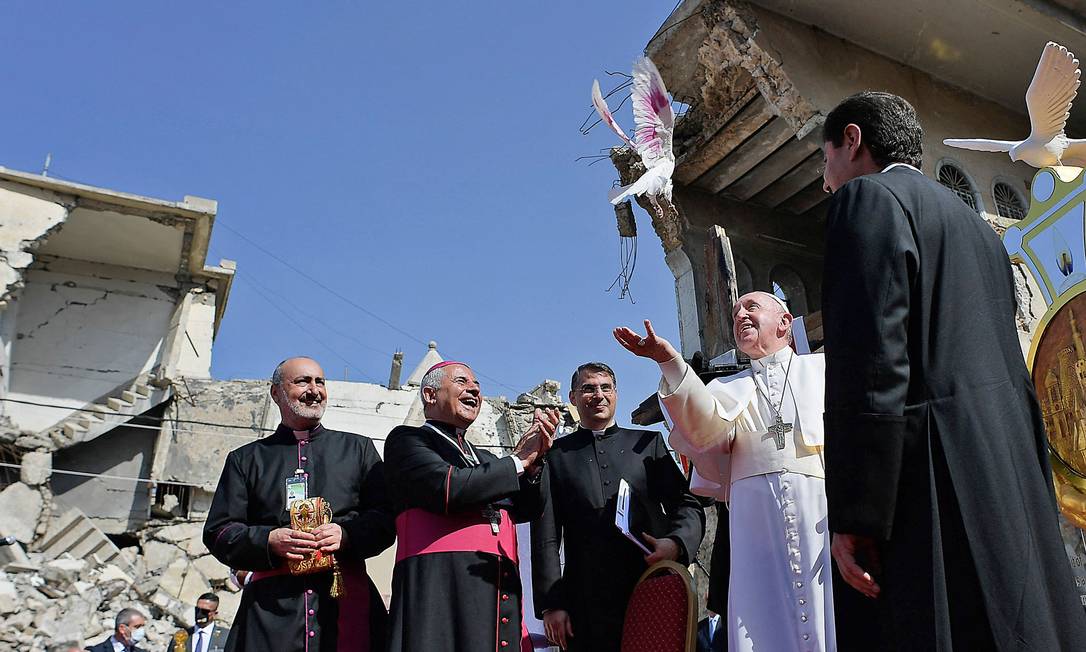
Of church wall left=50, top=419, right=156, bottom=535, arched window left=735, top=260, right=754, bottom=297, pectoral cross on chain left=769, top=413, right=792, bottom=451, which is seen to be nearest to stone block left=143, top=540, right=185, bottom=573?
church wall left=50, top=419, right=156, bottom=535

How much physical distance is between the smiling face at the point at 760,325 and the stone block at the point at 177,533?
17573 mm

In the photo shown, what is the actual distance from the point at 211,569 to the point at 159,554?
1442mm

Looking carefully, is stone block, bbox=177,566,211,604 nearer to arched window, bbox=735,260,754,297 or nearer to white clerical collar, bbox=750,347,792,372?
arched window, bbox=735,260,754,297

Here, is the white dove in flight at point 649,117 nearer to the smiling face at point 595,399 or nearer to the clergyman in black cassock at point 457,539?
the smiling face at point 595,399

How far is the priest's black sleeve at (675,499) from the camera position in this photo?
4125 millimetres

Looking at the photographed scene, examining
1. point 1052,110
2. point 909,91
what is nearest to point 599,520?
point 1052,110

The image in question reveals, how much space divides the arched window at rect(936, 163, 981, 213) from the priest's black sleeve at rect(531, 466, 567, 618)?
748 cm

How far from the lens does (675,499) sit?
4406 mm

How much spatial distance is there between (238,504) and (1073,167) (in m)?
6.08

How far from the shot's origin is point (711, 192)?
1195cm

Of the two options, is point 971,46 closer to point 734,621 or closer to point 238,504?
point 734,621

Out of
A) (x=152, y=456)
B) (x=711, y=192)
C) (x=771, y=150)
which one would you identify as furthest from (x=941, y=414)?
(x=152, y=456)

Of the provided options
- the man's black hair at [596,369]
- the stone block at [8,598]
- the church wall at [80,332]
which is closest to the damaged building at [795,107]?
the man's black hair at [596,369]

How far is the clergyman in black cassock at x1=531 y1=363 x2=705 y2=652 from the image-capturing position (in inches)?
158
